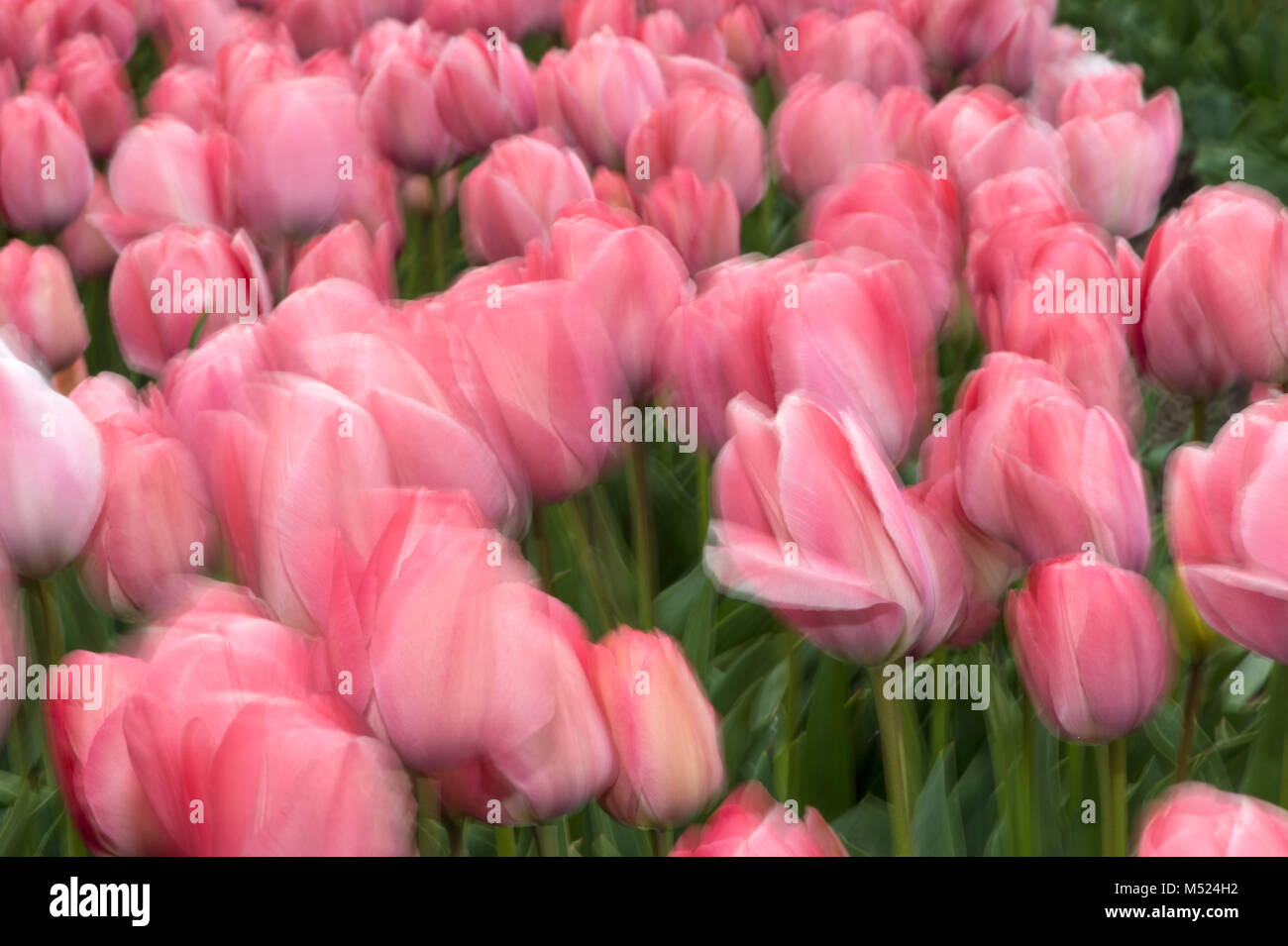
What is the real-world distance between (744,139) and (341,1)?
807 mm

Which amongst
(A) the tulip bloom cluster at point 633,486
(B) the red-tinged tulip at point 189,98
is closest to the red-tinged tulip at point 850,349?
(A) the tulip bloom cluster at point 633,486

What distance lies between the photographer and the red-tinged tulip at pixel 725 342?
714 millimetres

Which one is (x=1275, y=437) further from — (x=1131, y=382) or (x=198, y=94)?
(x=198, y=94)

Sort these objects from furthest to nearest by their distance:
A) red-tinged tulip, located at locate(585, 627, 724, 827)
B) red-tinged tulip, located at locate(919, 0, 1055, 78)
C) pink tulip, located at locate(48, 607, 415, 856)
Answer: red-tinged tulip, located at locate(919, 0, 1055, 78) → red-tinged tulip, located at locate(585, 627, 724, 827) → pink tulip, located at locate(48, 607, 415, 856)

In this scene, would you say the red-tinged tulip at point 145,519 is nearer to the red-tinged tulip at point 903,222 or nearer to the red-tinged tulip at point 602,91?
the red-tinged tulip at point 903,222

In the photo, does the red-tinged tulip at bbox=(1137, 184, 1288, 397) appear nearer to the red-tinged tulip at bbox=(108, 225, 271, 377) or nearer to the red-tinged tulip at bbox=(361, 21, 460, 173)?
the red-tinged tulip at bbox=(108, 225, 271, 377)

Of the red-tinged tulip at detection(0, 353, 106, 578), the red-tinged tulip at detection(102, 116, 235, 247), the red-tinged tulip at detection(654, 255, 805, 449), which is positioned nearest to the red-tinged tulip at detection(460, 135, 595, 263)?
the red-tinged tulip at detection(102, 116, 235, 247)

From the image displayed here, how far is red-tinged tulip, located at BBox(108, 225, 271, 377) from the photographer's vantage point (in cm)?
95

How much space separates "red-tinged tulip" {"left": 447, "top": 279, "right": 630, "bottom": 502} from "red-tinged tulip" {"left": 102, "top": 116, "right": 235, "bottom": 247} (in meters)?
0.50

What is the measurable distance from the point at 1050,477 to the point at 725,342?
0.18m

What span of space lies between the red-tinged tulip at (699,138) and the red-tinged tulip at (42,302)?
457 millimetres

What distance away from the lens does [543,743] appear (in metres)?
0.52

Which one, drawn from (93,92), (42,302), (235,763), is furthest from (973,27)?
(235,763)

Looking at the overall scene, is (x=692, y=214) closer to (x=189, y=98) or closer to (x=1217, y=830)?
(x=189, y=98)
